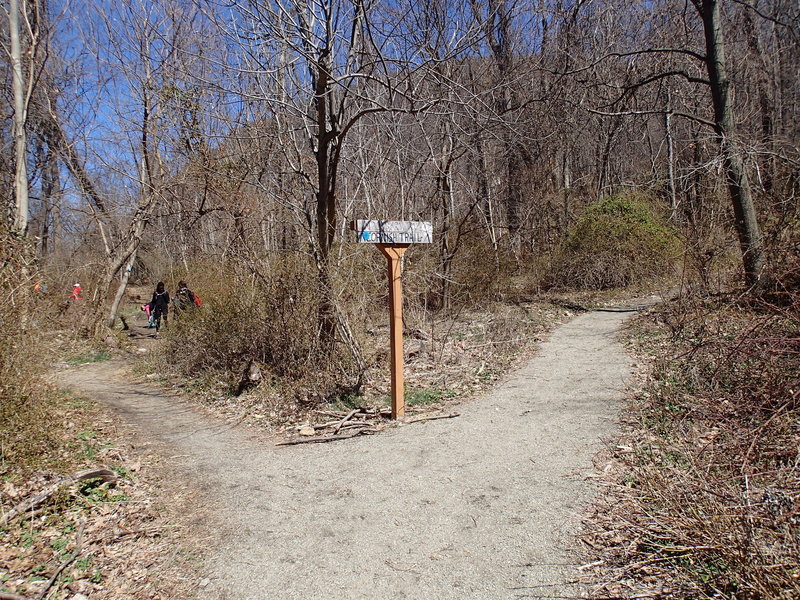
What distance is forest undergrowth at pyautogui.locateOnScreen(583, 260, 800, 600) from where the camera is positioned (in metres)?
3.09

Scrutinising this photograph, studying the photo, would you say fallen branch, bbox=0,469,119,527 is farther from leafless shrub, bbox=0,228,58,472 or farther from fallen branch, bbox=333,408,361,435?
fallen branch, bbox=333,408,361,435

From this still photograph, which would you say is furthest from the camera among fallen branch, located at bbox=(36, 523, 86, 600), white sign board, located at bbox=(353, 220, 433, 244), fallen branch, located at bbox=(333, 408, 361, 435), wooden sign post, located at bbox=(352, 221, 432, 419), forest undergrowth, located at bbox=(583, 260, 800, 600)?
fallen branch, located at bbox=(333, 408, 361, 435)

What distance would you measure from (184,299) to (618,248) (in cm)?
1185

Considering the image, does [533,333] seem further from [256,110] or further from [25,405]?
[25,405]

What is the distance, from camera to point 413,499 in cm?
484

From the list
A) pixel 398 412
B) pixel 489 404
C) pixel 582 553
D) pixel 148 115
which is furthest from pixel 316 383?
pixel 148 115

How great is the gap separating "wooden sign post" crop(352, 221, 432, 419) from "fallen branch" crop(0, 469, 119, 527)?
10.2 ft

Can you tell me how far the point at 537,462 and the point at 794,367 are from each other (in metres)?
2.44

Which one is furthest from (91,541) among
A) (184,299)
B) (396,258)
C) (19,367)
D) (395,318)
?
(184,299)

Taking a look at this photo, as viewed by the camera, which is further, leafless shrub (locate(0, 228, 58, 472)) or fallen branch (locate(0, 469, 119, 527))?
leafless shrub (locate(0, 228, 58, 472))

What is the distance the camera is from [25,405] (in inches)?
212

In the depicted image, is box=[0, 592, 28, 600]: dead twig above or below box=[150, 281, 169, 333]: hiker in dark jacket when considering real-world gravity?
below

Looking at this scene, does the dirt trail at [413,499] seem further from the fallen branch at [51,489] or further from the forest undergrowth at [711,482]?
the fallen branch at [51,489]

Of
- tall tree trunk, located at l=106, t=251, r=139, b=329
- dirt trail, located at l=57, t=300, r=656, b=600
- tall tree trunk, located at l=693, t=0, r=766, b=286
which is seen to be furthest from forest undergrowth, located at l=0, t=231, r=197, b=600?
tall tree trunk, located at l=106, t=251, r=139, b=329
